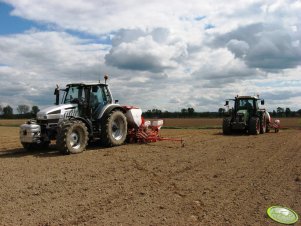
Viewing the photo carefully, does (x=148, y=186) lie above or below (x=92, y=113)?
below

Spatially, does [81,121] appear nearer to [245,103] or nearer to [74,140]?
[74,140]

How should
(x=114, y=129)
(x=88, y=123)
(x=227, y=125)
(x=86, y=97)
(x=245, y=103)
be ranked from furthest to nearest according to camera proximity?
(x=245, y=103)
(x=227, y=125)
(x=114, y=129)
(x=86, y=97)
(x=88, y=123)

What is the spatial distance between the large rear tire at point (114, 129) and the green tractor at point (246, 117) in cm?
744

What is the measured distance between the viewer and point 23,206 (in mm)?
6324

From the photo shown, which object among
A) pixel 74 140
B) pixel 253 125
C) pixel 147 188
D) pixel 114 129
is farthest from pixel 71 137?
pixel 253 125

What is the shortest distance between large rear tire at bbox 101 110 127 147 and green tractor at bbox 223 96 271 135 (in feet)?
24.4

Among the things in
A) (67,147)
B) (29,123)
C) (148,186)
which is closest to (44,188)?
(148,186)

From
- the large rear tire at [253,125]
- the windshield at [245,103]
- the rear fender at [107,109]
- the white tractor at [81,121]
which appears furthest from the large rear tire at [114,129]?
the windshield at [245,103]

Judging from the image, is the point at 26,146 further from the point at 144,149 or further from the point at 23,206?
the point at 23,206

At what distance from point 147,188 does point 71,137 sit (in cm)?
533

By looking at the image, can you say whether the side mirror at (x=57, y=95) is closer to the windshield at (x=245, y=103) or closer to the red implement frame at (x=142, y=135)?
the red implement frame at (x=142, y=135)

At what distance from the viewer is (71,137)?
39.8 feet

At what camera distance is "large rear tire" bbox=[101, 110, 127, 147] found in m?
13.6

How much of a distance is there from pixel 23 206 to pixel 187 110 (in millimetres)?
84248
